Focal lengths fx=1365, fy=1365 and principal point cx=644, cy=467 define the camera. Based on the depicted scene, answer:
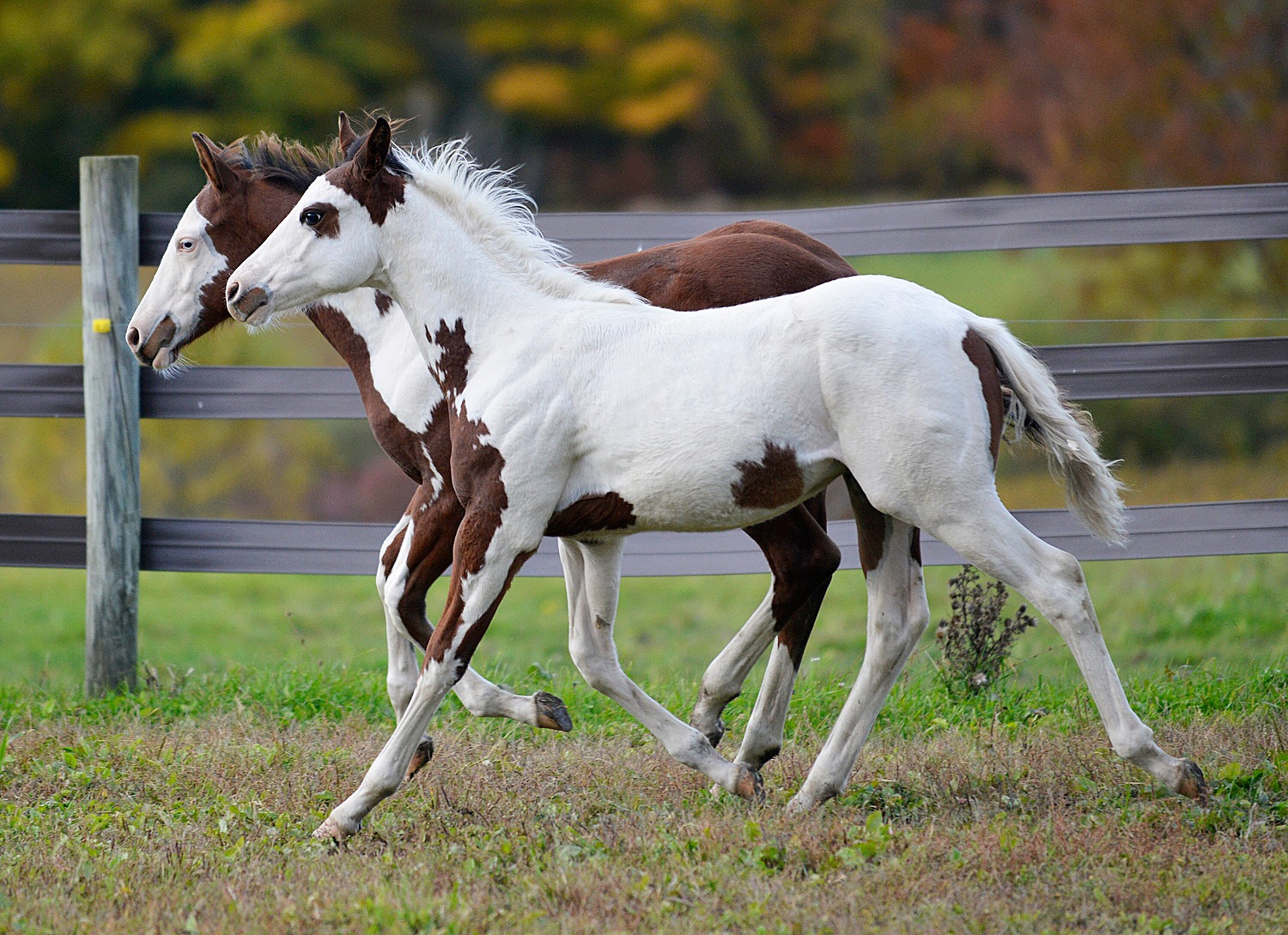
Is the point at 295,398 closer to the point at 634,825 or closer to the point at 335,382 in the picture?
the point at 335,382

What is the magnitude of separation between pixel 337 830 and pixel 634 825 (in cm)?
82

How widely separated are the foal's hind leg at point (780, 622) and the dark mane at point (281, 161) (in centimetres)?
202

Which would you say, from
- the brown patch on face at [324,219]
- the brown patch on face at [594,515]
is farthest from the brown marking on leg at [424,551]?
the brown patch on face at [324,219]

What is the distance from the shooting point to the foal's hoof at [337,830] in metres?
3.77

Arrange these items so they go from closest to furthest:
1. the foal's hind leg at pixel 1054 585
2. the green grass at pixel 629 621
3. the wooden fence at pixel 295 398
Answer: the foal's hind leg at pixel 1054 585 < the wooden fence at pixel 295 398 < the green grass at pixel 629 621

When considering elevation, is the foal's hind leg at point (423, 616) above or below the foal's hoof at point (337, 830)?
above

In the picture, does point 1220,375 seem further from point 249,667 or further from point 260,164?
point 249,667

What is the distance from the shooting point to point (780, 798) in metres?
4.10

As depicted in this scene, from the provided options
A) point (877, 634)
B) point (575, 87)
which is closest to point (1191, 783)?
point (877, 634)

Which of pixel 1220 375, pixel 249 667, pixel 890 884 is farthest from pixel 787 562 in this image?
pixel 249 667

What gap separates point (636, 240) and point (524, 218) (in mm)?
1379

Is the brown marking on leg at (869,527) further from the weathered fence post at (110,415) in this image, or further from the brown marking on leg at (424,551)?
the weathered fence post at (110,415)

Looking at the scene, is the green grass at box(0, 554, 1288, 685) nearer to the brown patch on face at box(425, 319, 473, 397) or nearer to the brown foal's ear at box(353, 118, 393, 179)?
the brown patch on face at box(425, 319, 473, 397)

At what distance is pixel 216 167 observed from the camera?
15.4 feet
